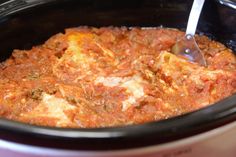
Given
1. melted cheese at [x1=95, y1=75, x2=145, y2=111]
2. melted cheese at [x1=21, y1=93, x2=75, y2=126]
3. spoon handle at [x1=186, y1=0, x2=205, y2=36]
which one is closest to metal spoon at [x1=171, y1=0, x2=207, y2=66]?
spoon handle at [x1=186, y1=0, x2=205, y2=36]

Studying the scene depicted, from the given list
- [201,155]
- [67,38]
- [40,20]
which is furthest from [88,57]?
[201,155]

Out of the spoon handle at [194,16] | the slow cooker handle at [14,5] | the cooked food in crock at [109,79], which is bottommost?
the cooked food in crock at [109,79]

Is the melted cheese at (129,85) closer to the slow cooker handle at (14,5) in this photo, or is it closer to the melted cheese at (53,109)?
the melted cheese at (53,109)

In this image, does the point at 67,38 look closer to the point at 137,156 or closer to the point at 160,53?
the point at 160,53

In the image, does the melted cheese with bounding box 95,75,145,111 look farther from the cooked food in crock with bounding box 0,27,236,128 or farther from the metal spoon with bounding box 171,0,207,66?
the metal spoon with bounding box 171,0,207,66

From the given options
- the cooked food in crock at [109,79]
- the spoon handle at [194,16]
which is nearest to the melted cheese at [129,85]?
the cooked food in crock at [109,79]
